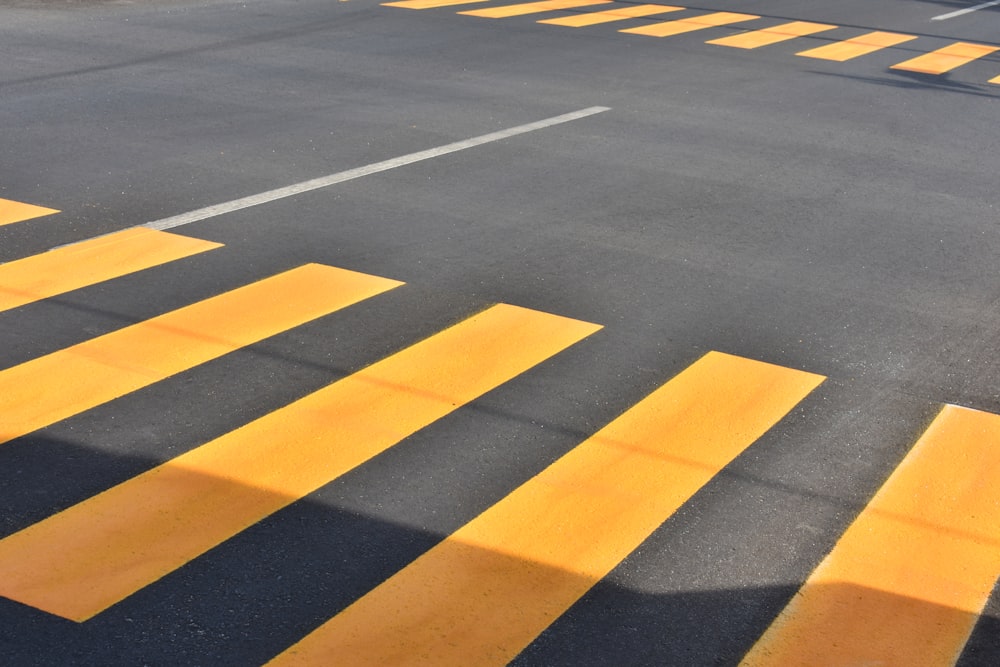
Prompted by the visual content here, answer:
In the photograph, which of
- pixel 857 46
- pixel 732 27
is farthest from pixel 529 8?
pixel 857 46

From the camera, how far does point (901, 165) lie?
11.7 m

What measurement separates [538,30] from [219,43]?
4.95 meters

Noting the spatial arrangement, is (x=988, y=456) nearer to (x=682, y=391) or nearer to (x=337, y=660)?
(x=682, y=391)

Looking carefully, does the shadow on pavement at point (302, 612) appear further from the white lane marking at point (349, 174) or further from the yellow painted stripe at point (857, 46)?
the yellow painted stripe at point (857, 46)

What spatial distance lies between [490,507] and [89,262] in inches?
153

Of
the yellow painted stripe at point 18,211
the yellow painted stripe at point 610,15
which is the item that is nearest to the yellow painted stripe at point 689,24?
the yellow painted stripe at point 610,15

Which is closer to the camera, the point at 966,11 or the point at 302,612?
the point at 302,612

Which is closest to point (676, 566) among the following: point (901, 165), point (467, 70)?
point (901, 165)

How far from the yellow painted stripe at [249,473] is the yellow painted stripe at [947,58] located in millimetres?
12109

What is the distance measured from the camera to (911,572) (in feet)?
16.1

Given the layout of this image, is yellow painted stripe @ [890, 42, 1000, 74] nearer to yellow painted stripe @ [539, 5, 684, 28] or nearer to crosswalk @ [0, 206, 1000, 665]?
yellow painted stripe @ [539, 5, 684, 28]

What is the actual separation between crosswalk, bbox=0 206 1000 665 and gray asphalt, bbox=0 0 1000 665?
0.10 m

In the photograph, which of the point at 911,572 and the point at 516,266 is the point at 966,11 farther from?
the point at 911,572

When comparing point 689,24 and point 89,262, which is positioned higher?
point 89,262
